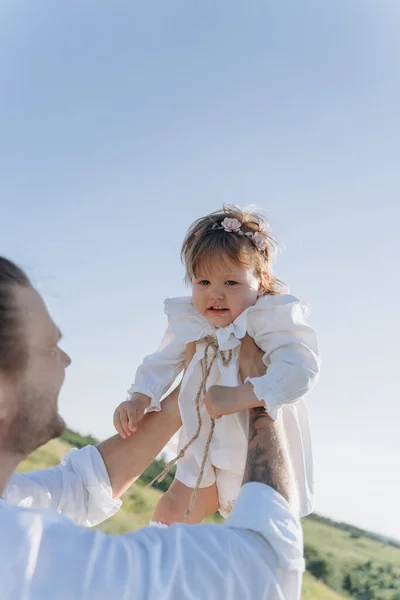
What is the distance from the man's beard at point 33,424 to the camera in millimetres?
1704

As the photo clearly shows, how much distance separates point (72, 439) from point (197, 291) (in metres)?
6.13

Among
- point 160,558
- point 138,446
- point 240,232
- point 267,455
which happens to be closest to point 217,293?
point 240,232

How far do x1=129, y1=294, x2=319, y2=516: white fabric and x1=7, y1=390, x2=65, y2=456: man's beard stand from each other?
0.83m

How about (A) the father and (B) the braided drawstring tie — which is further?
(B) the braided drawstring tie

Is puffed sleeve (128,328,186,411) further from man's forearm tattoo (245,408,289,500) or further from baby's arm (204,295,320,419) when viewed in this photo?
man's forearm tattoo (245,408,289,500)

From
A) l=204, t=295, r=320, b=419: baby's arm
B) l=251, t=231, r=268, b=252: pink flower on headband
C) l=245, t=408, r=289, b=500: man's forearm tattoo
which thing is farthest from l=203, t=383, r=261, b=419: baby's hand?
l=251, t=231, r=268, b=252: pink flower on headband

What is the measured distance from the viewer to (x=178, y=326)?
9.51 feet

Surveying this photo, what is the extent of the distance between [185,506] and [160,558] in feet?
3.99

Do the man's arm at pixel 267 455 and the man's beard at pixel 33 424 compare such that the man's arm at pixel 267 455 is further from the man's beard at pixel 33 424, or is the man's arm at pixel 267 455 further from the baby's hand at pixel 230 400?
the man's beard at pixel 33 424

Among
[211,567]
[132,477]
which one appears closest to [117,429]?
A: [132,477]

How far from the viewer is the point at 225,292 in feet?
9.06

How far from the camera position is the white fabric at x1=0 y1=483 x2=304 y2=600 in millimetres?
1393

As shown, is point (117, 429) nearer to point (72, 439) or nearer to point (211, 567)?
point (211, 567)

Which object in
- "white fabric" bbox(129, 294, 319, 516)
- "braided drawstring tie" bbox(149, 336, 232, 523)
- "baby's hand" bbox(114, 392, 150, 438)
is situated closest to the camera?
"white fabric" bbox(129, 294, 319, 516)
